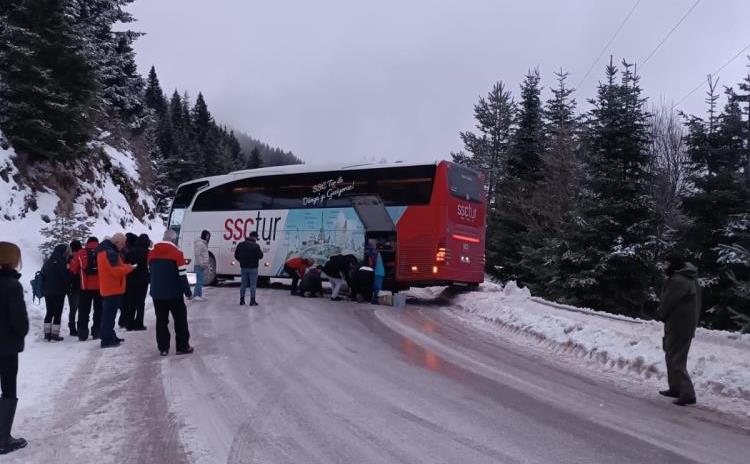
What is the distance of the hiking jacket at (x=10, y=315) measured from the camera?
5.14 metres

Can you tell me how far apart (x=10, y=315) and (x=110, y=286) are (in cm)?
489

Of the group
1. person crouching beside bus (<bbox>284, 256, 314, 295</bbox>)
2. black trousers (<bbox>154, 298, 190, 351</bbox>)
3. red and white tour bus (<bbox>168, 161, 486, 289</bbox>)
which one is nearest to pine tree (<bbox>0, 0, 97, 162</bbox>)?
red and white tour bus (<bbox>168, 161, 486, 289</bbox>)

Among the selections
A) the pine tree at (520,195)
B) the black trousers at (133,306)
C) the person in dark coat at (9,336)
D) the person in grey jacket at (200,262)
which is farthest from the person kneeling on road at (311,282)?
the person in dark coat at (9,336)

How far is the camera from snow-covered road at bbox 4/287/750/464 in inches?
202

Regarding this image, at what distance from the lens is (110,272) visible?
9953mm

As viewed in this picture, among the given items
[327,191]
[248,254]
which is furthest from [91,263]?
[327,191]

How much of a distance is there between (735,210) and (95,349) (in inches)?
753

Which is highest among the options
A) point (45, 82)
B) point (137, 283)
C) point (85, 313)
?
point (45, 82)

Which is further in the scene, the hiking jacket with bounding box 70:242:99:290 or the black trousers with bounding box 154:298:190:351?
the hiking jacket with bounding box 70:242:99:290

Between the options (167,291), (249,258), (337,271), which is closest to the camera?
(167,291)

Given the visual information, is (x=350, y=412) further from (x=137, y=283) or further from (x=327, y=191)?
(x=327, y=191)

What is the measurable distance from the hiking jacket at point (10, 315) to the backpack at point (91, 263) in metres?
5.62

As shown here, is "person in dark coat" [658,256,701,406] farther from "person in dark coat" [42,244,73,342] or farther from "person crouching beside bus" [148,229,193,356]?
"person in dark coat" [42,244,73,342]

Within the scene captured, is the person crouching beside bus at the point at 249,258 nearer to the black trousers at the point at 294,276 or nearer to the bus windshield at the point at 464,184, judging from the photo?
the black trousers at the point at 294,276
